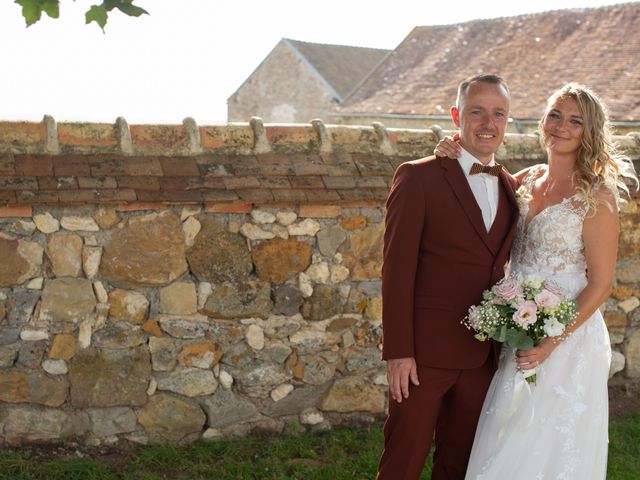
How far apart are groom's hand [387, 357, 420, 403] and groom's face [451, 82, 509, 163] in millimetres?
933

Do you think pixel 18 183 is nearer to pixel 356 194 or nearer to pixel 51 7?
pixel 51 7

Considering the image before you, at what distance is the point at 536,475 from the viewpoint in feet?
12.6

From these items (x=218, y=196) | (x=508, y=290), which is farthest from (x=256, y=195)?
A: (x=508, y=290)

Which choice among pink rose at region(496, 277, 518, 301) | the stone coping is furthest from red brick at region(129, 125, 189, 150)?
pink rose at region(496, 277, 518, 301)

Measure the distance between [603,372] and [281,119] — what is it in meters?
26.7

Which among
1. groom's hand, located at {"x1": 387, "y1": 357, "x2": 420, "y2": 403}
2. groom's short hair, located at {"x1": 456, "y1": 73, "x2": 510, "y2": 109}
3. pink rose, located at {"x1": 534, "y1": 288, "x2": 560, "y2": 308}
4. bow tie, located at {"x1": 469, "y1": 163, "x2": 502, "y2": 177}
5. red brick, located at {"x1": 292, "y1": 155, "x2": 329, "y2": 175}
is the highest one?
groom's short hair, located at {"x1": 456, "y1": 73, "x2": 510, "y2": 109}

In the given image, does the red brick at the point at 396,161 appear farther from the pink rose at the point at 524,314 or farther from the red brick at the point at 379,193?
the pink rose at the point at 524,314

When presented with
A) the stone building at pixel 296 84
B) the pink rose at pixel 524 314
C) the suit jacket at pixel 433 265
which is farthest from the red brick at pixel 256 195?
the stone building at pixel 296 84

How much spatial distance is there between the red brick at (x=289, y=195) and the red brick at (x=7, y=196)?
4.43 ft

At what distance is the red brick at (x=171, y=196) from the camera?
464 cm

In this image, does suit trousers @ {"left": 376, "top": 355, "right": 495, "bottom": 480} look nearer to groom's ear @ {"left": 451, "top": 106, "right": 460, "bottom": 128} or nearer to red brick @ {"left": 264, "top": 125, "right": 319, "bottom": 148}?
groom's ear @ {"left": 451, "top": 106, "right": 460, "bottom": 128}

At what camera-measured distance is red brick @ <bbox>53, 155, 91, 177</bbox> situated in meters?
4.56

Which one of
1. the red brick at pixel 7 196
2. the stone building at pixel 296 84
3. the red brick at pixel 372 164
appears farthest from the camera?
the stone building at pixel 296 84

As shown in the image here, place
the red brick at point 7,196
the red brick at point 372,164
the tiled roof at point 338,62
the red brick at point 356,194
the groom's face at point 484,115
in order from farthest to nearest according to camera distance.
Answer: the tiled roof at point 338,62 → the red brick at point 372,164 → the red brick at point 356,194 → the red brick at point 7,196 → the groom's face at point 484,115
